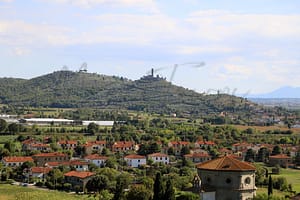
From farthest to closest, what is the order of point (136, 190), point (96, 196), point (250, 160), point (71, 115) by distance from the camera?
point (71, 115) → point (250, 160) → point (96, 196) → point (136, 190)

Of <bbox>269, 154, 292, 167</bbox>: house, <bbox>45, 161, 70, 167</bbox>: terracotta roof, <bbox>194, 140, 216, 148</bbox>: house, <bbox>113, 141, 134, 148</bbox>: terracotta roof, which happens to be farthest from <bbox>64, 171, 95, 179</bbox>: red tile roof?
<bbox>194, 140, 216, 148</bbox>: house

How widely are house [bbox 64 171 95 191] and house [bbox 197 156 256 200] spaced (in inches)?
779

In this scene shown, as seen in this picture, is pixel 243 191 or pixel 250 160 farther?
pixel 250 160

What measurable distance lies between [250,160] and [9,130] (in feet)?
153

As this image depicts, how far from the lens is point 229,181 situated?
41.7 m

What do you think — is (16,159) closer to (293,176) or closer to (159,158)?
(159,158)

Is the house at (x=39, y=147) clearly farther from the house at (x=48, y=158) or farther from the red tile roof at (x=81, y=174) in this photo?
the red tile roof at (x=81, y=174)

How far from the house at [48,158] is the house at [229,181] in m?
37.5

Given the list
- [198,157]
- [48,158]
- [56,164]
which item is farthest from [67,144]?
[198,157]

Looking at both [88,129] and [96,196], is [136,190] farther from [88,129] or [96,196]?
[88,129]

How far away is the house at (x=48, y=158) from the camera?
245 ft

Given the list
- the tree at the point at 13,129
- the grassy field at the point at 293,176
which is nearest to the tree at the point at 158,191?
the grassy field at the point at 293,176

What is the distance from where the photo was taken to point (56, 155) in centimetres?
7744

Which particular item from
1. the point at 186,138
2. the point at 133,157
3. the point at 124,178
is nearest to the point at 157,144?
the point at 133,157
